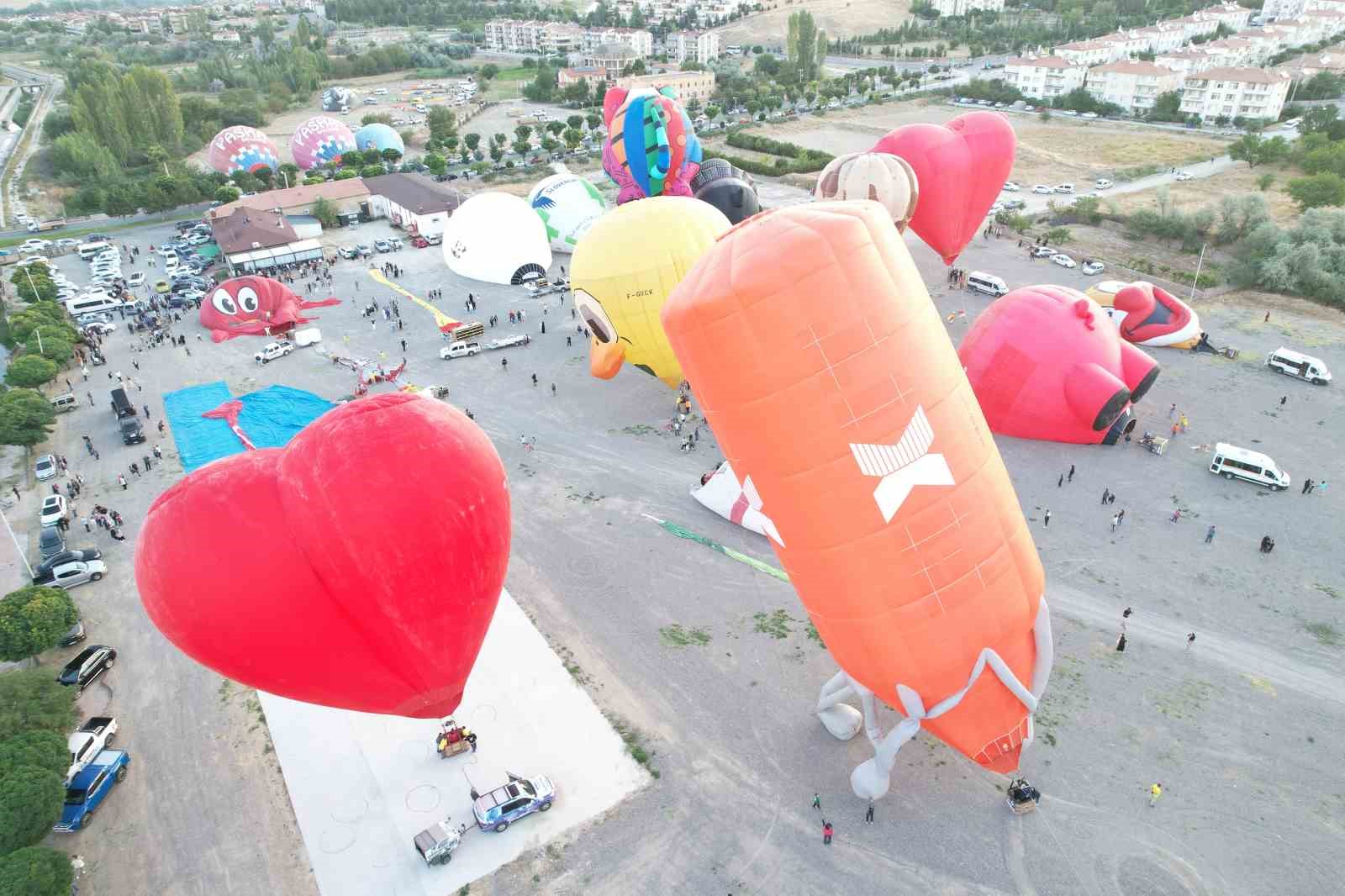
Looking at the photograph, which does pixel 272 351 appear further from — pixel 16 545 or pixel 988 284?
pixel 988 284

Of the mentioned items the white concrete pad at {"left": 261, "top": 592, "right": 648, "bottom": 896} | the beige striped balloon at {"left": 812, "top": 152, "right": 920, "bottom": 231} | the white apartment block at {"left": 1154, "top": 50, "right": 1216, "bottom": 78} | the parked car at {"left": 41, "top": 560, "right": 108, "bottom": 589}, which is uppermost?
the white apartment block at {"left": 1154, "top": 50, "right": 1216, "bottom": 78}

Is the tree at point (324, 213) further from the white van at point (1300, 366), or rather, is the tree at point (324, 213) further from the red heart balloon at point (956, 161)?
the white van at point (1300, 366)

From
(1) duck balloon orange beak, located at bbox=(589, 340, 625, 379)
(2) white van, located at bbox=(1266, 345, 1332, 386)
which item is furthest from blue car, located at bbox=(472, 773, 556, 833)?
(2) white van, located at bbox=(1266, 345, 1332, 386)

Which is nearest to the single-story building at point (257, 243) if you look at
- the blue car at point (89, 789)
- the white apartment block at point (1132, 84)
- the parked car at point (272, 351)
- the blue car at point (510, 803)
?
the parked car at point (272, 351)

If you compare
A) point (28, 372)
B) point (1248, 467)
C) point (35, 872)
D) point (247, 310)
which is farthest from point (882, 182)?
point (28, 372)

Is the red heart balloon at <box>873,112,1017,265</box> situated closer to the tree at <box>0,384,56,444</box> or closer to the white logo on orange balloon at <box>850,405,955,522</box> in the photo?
the white logo on orange balloon at <box>850,405,955,522</box>
